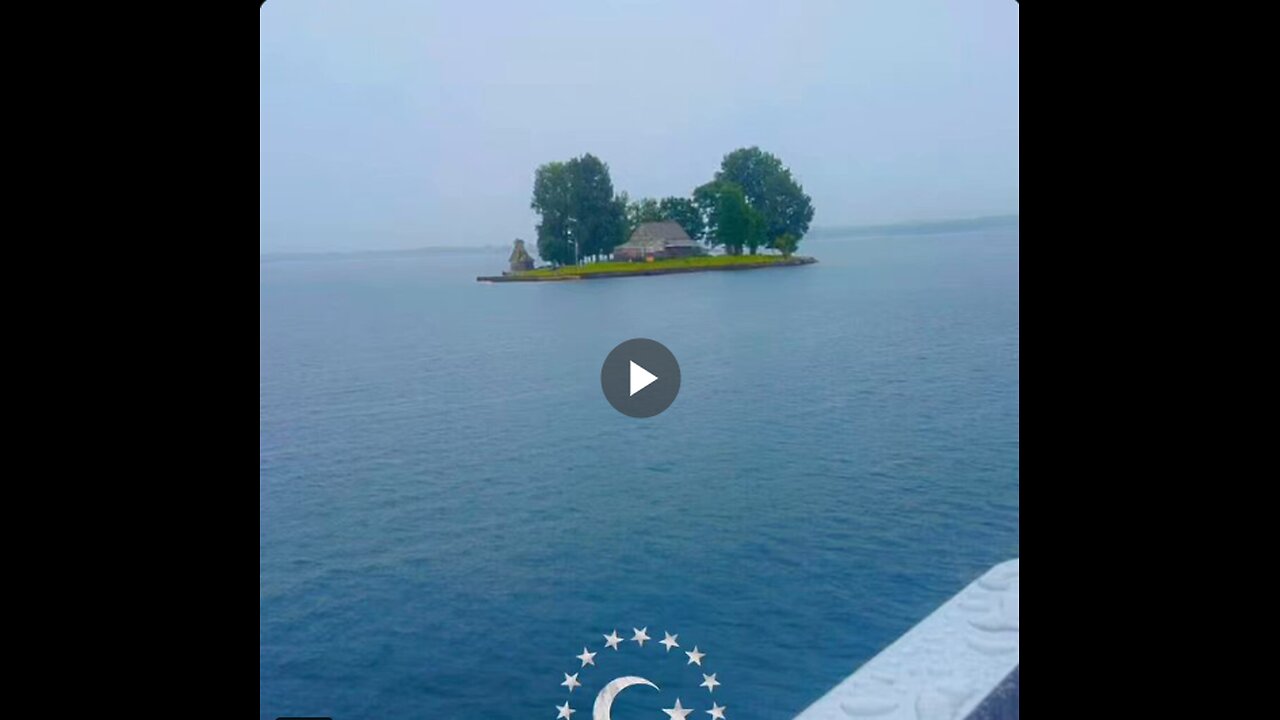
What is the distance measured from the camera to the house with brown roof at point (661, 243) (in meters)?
12.8

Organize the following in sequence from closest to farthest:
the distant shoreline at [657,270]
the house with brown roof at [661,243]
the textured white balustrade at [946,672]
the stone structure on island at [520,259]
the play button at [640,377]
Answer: the play button at [640,377]
the textured white balustrade at [946,672]
the distant shoreline at [657,270]
the house with brown roof at [661,243]
the stone structure on island at [520,259]

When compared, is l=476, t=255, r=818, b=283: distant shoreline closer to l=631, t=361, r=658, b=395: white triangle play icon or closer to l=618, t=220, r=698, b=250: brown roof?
l=618, t=220, r=698, b=250: brown roof

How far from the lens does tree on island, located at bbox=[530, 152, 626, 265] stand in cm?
1394

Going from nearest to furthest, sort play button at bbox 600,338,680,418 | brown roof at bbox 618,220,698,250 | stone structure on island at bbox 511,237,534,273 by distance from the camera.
Answer: play button at bbox 600,338,680,418, brown roof at bbox 618,220,698,250, stone structure on island at bbox 511,237,534,273

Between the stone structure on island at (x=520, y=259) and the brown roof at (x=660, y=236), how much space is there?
68.5 inches

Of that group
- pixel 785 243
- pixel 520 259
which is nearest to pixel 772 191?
pixel 785 243

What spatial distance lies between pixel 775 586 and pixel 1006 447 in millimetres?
5239

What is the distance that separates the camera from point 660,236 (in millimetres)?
13250

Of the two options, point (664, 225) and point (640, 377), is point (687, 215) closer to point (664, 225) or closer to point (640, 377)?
point (664, 225)

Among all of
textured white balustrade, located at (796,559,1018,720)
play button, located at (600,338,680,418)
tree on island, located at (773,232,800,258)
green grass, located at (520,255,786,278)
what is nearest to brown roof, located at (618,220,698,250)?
green grass, located at (520,255,786,278)

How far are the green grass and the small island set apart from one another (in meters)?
0.01

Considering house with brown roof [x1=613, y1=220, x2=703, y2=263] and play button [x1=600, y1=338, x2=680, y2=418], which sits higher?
house with brown roof [x1=613, y1=220, x2=703, y2=263]

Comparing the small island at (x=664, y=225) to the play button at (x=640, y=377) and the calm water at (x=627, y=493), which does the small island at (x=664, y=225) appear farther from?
the play button at (x=640, y=377)

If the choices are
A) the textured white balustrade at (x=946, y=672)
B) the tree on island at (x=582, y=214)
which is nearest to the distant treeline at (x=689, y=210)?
the tree on island at (x=582, y=214)
